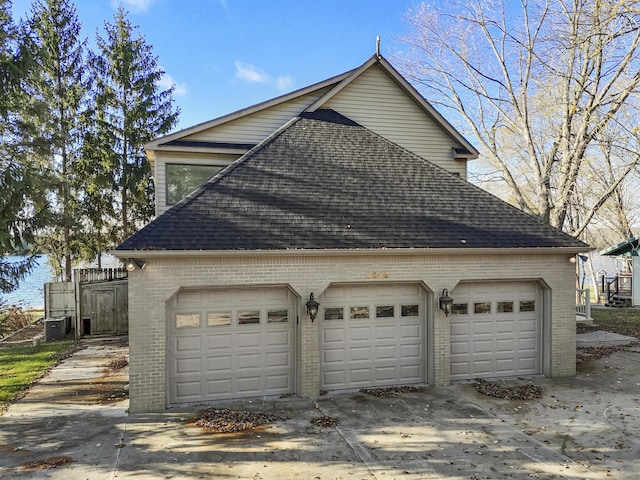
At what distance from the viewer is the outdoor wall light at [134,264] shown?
347 inches

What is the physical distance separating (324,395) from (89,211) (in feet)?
58.8

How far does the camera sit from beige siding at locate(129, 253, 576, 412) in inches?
352

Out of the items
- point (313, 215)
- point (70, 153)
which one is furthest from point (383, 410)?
point (70, 153)

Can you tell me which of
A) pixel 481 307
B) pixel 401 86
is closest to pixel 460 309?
pixel 481 307

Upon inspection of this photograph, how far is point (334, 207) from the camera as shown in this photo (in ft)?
35.8

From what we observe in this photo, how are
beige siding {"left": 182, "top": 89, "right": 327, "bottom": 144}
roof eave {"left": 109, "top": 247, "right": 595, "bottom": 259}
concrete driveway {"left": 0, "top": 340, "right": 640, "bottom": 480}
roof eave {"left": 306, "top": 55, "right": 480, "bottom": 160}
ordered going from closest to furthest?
concrete driveway {"left": 0, "top": 340, "right": 640, "bottom": 480}
roof eave {"left": 109, "top": 247, "right": 595, "bottom": 259}
beige siding {"left": 182, "top": 89, "right": 327, "bottom": 144}
roof eave {"left": 306, "top": 55, "right": 480, "bottom": 160}

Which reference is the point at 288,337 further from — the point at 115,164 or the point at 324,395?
the point at 115,164

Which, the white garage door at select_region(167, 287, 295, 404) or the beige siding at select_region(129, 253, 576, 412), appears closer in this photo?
the beige siding at select_region(129, 253, 576, 412)

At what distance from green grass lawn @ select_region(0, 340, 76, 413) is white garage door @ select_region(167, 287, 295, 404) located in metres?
3.89

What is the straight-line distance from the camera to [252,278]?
956 centimetres

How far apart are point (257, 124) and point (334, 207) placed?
17.3 ft

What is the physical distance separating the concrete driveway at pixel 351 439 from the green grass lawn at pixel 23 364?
2.00 feet

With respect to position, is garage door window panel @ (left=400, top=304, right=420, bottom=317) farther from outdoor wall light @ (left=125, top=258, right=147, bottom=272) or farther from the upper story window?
the upper story window

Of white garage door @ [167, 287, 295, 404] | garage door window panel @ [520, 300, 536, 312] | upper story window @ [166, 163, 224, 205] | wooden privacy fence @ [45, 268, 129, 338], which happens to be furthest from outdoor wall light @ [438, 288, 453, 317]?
wooden privacy fence @ [45, 268, 129, 338]
